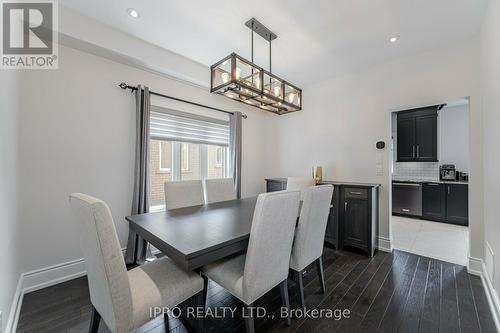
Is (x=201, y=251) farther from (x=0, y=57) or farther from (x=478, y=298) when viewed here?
(x=478, y=298)

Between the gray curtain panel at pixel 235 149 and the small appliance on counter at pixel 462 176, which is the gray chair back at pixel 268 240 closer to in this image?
the gray curtain panel at pixel 235 149

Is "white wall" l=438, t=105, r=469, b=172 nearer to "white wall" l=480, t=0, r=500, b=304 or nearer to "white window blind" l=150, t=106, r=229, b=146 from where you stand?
"white wall" l=480, t=0, r=500, b=304

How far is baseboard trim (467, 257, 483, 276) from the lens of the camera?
2227 mm

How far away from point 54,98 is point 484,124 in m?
4.44

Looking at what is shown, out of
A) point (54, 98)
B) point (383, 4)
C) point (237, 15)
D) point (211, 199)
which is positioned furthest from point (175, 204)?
point (383, 4)

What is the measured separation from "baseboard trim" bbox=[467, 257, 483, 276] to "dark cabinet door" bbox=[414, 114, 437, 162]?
9.00 feet

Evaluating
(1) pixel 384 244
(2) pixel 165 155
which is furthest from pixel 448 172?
(2) pixel 165 155

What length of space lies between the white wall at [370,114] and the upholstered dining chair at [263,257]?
224 cm

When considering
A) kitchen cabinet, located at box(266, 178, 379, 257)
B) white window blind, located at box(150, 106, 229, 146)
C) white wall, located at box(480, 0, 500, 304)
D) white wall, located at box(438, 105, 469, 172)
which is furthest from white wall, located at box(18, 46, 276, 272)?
white wall, located at box(438, 105, 469, 172)

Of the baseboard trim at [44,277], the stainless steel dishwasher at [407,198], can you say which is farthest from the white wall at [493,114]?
the baseboard trim at [44,277]

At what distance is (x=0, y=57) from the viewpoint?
4.63 feet

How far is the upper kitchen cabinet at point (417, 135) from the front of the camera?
431 centimetres

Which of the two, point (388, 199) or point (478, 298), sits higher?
point (388, 199)

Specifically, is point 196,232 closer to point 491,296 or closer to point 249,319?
point 249,319
